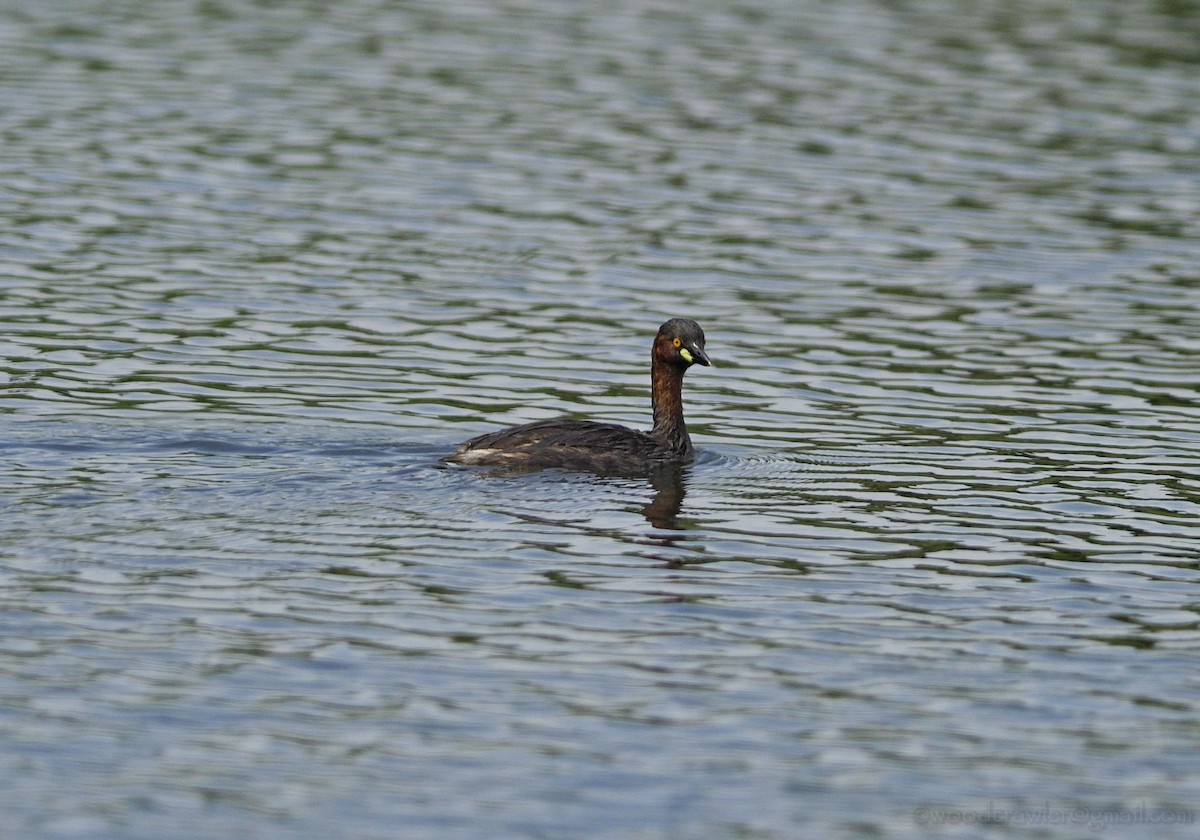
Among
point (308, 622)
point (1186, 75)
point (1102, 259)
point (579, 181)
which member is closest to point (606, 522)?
point (308, 622)

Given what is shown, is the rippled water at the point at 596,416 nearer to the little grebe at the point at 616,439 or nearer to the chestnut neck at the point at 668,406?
the little grebe at the point at 616,439

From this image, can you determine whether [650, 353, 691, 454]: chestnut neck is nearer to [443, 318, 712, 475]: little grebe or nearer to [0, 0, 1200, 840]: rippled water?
[443, 318, 712, 475]: little grebe

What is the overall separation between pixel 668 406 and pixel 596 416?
4.36 ft

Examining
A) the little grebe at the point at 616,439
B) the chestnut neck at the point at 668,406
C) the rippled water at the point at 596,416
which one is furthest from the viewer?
the chestnut neck at the point at 668,406

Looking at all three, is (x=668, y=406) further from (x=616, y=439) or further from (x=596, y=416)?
(x=596, y=416)

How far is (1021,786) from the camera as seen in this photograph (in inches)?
349

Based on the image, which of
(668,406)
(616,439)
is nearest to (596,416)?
(668,406)

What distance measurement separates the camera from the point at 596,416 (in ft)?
55.2

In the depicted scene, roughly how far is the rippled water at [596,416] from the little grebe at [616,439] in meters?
0.19

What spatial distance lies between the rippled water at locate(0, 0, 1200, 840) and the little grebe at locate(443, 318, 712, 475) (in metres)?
0.19

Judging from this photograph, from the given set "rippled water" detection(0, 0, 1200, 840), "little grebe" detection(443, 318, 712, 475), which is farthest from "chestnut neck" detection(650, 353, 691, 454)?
"rippled water" detection(0, 0, 1200, 840)

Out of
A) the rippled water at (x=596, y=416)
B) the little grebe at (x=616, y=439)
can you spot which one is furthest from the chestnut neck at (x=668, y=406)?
the rippled water at (x=596, y=416)

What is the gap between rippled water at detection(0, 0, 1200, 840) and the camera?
9.03m

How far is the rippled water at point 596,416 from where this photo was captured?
9031 mm
